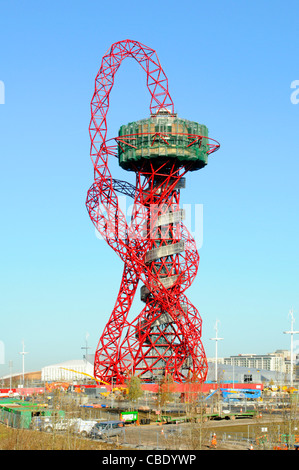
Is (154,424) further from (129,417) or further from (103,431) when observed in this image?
(103,431)

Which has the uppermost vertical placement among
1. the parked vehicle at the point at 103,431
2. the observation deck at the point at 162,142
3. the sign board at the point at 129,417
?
the observation deck at the point at 162,142

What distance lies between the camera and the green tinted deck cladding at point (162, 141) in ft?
383

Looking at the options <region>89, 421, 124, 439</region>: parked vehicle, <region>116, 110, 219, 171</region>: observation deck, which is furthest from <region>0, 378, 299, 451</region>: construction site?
<region>116, 110, 219, 171</region>: observation deck

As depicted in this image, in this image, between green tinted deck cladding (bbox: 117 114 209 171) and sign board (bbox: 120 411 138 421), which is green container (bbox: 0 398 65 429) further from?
green tinted deck cladding (bbox: 117 114 209 171)

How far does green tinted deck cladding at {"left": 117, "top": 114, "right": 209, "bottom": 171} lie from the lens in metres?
117

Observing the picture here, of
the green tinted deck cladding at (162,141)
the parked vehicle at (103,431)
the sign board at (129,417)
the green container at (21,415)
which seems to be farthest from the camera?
the green tinted deck cladding at (162,141)

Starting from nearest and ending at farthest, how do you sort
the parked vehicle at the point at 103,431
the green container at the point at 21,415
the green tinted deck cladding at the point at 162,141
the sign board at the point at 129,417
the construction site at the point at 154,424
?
1. the construction site at the point at 154,424
2. the parked vehicle at the point at 103,431
3. the green container at the point at 21,415
4. the sign board at the point at 129,417
5. the green tinted deck cladding at the point at 162,141

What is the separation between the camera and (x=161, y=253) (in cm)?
11919

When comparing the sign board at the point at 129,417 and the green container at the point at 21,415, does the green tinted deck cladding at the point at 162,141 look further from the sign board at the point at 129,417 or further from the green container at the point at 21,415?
the green container at the point at 21,415

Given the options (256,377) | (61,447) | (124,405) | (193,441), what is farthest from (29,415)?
(256,377)

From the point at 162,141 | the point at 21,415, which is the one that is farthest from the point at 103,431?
the point at 162,141

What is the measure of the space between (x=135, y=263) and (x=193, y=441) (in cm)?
7467

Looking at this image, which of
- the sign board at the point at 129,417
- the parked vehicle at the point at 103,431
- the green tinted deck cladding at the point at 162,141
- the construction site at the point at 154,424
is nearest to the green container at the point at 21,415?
the construction site at the point at 154,424

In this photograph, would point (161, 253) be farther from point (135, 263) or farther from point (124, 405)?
point (124, 405)
